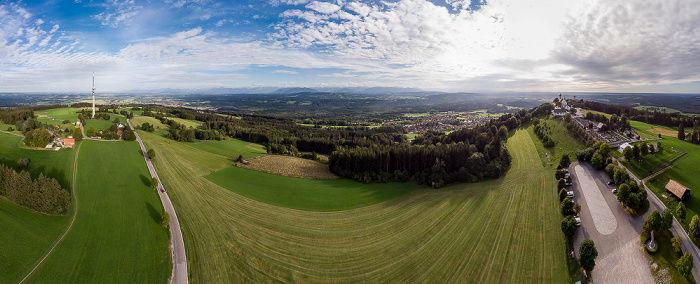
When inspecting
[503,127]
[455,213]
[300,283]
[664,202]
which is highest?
[503,127]

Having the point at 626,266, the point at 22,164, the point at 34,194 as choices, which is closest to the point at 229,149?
the point at 22,164

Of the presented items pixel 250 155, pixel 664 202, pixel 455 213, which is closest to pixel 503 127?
pixel 664 202

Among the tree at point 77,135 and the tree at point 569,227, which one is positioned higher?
the tree at point 77,135

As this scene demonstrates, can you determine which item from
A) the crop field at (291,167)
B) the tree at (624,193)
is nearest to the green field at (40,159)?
the crop field at (291,167)

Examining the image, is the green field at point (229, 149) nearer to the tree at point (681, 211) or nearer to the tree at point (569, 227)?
the tree at point (569, 227)

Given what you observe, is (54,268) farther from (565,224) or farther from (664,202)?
(664,202)
